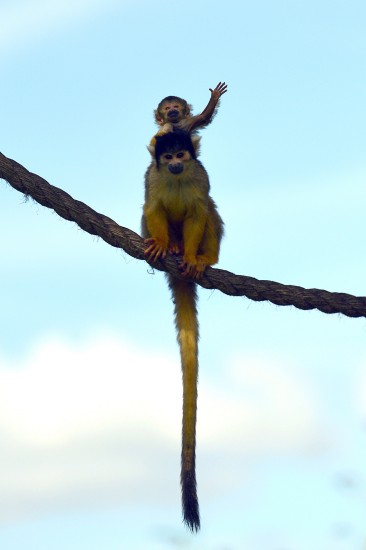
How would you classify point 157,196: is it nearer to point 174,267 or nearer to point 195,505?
point 174,267

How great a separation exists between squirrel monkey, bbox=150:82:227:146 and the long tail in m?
2.23

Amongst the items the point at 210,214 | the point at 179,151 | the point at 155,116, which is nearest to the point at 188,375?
the point at 210,214

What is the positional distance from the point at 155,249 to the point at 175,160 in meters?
1.10

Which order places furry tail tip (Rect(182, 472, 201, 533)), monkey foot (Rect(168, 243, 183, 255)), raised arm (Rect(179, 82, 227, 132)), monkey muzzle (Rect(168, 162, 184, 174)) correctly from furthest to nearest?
raised arm (Rect(179, 82, 227, 132)) < monkey muzzle (Rect(168, 162, 184, 174)) < monkey foot (Rect(168, 243, 183, 255)) < furry tail tip (Rect(182, 472, 201, 533))

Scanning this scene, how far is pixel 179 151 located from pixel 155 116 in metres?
3.66

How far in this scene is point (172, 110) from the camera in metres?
12.2

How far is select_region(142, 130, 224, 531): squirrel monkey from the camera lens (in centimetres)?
855

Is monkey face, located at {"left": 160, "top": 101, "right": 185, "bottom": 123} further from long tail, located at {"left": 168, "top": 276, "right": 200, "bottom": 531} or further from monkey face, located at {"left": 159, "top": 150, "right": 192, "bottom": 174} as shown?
long tail, located at {"left": 168, "top": 276, "right": 200, "bottom": 531}

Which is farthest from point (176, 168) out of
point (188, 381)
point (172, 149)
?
point (188, 381)

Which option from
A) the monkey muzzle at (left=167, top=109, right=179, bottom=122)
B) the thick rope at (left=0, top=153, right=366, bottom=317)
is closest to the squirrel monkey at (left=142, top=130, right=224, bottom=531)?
the thick rope at (left=0, top=153, right=366, bottom=317)

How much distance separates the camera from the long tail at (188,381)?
8.12 metres

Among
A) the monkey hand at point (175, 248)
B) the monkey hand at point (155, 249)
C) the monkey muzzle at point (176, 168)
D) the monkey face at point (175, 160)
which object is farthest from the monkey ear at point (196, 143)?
the monkey hand at point (155, 249)

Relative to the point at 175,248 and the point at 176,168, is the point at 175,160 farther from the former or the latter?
the point at 175,248

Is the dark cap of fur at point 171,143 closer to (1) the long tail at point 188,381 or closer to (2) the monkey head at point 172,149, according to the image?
(2) the monkey head at point 172,149
